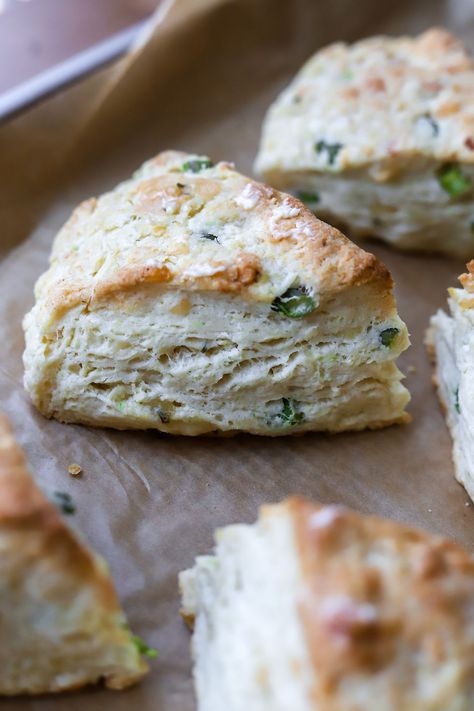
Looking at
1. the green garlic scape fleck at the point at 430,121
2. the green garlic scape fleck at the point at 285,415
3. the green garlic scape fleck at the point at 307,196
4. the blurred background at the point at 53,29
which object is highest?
the blurred background at the point at 53,29

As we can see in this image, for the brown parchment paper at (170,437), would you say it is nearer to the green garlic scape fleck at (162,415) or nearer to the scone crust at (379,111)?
the green garlic scape fleck at (162,415)

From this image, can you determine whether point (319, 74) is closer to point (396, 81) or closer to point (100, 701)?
point (396, 81)

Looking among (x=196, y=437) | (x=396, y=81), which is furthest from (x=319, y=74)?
(x=196, y=437)

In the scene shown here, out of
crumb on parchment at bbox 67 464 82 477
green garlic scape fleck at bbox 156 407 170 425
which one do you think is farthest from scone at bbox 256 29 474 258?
crumb on parchment at bbox 67 464 82 477

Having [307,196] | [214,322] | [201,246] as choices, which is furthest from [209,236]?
[307,196]

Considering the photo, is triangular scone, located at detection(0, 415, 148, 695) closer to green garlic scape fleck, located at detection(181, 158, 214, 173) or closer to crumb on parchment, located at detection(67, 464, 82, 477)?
crumb on parchment, located at detection(67, 464, 82, 477)

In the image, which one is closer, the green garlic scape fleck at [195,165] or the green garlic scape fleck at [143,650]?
the green garlic scape fleck at [143,650]

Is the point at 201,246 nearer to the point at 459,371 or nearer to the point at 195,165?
the point at 195,165

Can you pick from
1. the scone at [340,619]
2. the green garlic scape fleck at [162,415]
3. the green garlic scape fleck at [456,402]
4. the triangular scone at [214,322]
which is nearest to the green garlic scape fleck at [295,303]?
the triangular scone at [214,322]
